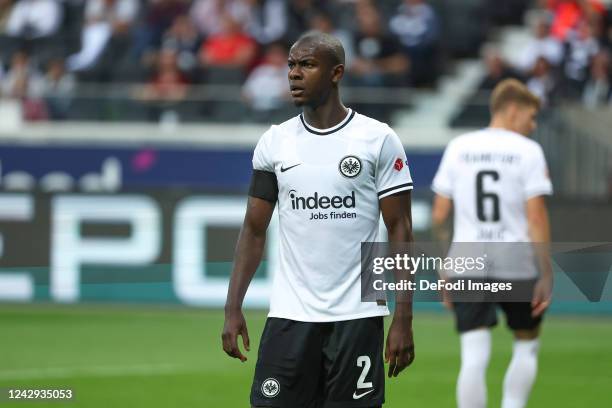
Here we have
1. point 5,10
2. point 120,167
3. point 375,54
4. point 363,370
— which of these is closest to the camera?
point 363,370

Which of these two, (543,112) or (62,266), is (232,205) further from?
(543,112)

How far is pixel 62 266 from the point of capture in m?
14.6

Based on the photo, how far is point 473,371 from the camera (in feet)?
25.0

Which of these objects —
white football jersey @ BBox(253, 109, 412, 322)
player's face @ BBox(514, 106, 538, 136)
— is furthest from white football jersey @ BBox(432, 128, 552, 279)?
white football jersey @ BBox(253, 109, 412, 322)

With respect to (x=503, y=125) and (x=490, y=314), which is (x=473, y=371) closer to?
(x=490, y=314)

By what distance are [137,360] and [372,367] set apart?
6489 mm

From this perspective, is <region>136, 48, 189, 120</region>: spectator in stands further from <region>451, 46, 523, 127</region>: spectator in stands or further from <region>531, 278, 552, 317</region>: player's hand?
<region>531, 278, 552, 317</region>: player's hand

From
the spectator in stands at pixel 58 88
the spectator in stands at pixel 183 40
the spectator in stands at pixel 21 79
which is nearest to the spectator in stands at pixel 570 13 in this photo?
the spectator in stands at pixel 183 40

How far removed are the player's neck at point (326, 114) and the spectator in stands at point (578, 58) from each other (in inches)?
451

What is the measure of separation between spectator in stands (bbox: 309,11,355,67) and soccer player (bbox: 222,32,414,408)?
1208 centimetres

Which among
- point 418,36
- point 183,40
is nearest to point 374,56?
point 418,36

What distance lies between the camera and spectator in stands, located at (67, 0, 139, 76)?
59.2ft

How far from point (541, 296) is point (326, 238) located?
251 centimetres

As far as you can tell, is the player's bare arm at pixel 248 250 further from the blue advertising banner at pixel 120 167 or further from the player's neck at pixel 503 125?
the blue advertising banner at pixel 120 167
